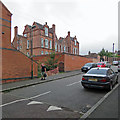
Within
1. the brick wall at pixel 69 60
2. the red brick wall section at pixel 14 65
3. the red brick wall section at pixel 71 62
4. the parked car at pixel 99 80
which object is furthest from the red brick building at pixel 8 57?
the red brick wall section at pixel 71 62

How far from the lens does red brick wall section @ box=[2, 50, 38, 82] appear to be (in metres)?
9.90

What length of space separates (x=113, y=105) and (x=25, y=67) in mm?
9306

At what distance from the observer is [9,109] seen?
4461 mm

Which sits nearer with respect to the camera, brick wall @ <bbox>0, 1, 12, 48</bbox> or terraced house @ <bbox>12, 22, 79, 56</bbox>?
brick wall @ <bbox>0, 1, 12, 48</bbox>

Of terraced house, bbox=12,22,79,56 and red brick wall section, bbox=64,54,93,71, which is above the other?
terraced house, bbox=12,22,79,56

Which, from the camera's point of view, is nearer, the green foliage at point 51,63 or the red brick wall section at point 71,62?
the green foliage at point 51,63

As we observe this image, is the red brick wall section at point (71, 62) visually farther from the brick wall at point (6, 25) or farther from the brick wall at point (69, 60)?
the brick wall at point (6, 25)

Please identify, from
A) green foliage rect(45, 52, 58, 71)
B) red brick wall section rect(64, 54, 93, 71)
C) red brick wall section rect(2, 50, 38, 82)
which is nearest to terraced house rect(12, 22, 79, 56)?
red brick wall section rect(64, 54, 93, 71)

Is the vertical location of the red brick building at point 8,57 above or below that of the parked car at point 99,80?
above

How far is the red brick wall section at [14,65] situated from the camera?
32.5 ft

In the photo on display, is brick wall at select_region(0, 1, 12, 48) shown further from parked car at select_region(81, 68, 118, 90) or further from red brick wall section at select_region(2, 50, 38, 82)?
parked car at select_region(81, 68, 118, 90)

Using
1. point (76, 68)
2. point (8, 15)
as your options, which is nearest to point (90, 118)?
point (8, 15)

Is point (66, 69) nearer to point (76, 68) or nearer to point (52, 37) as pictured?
point (76, 68)

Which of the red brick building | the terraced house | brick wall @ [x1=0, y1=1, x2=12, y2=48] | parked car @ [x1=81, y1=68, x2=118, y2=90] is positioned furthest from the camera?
the terraced house
